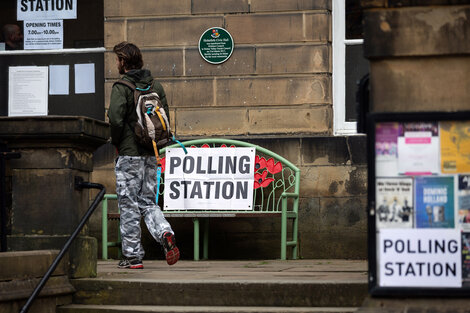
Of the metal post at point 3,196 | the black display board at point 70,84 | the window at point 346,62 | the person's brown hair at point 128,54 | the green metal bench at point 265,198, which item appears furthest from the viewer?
the black display board at point 70,84

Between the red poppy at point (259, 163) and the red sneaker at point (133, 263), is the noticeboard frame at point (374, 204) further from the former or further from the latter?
the red poppy at point (259, 163)

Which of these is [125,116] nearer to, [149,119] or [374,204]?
[149,119]

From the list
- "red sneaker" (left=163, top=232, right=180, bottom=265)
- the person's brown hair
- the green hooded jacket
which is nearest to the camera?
"red sneaker" (left=163, top=232, right=180, bottom=265)

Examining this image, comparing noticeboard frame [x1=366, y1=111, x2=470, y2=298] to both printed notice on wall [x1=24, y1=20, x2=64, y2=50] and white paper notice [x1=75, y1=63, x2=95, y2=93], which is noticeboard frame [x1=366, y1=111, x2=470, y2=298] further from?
printed notice on wall [x1=24, y1=20, x2=64, y2=50]

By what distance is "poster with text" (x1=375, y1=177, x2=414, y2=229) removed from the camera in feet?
18.3

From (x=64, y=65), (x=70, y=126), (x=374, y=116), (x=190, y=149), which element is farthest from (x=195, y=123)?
(x=374, y=116)

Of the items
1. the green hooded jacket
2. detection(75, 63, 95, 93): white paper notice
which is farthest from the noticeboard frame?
detection(75, 63, 95, 93): white paper notice

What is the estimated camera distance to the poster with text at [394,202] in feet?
18.3

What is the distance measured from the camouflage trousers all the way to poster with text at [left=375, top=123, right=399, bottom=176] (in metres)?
2.85

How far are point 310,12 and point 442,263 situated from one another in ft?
16.9

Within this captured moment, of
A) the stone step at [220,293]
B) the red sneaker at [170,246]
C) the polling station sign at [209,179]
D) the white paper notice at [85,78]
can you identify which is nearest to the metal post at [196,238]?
the polling station sign at [209,179]

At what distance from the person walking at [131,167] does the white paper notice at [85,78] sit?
280 cm

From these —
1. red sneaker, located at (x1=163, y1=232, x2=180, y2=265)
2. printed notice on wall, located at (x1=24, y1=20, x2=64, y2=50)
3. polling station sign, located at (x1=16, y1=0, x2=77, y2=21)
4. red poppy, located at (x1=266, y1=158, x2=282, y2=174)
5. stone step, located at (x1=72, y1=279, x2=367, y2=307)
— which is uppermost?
polling station sign, located at (x1=16, y1=0, x2=77, y2=21)

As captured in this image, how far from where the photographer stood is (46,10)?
11.1 metres
